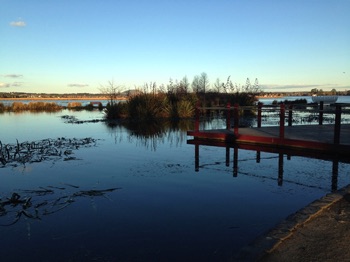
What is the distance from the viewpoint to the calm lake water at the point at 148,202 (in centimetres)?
392

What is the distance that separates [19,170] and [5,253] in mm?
4646

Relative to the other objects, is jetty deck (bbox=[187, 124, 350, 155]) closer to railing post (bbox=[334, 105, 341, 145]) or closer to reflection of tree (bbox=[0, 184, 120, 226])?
railing post (bbox=[334, 105, 341, 145])

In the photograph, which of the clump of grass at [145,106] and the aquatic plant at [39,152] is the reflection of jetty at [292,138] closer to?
the aquatic plant at [39,152]

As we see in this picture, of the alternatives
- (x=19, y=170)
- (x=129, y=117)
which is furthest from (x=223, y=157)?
(x=129, y=117)

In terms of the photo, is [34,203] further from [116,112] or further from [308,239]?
[116,112]

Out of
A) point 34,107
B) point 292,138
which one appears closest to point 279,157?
point 292,138

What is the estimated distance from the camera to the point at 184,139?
13.9 metres

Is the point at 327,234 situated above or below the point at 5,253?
above

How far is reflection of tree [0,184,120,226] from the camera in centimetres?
502

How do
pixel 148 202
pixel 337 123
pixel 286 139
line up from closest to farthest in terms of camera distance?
pixel 148 202
pixel 337 123
pixel 286 139

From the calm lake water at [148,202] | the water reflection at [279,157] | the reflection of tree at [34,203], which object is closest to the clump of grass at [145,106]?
the water reflection at [279,157]

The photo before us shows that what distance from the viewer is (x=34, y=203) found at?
5.59m

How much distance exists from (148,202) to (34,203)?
1.88 m

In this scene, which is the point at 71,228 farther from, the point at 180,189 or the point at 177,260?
the point at 180,189
